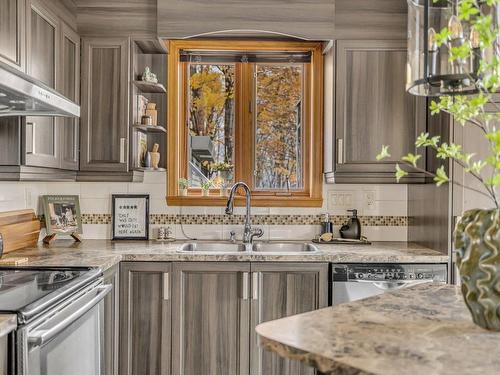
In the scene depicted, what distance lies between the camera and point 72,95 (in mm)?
2879

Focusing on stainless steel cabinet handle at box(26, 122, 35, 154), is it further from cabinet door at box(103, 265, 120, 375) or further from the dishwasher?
the dishwasher

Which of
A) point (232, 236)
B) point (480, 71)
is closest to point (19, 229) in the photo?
point (232, 236)

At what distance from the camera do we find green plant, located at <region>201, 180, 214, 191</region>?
3.37m

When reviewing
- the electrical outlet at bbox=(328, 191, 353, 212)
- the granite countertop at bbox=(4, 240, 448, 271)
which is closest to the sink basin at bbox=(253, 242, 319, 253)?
the granite countertop at bbox=(4, 240, 448, 271)

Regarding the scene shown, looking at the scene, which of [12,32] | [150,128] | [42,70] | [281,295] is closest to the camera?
[12,32]

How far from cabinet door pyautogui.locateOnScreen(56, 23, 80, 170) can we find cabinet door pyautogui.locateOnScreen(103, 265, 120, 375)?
679 mm

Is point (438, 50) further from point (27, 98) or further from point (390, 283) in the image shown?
point (390, 283)

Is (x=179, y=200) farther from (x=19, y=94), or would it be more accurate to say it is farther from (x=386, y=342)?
(x=386, y=342)

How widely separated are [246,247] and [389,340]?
2.06 meters

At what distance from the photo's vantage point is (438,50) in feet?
4.08

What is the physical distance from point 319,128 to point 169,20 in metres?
1.19

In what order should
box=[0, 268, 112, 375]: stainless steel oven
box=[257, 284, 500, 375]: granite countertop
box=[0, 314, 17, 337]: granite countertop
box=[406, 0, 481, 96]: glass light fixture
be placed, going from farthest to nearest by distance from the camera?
box=[0, 268, 112, 375]: stainless steel oven < box=[0, 314, 17, 337]: granite countertop < box=[406, 0, 481, 96]: glass light fixture < box=[257, 284, 500, 375]: granite countertop

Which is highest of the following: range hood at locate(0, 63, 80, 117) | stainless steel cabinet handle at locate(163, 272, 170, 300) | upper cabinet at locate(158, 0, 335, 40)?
upper cabinet at locate(158, 0, 335, 40)

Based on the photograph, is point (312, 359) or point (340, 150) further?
point (340, 150)
